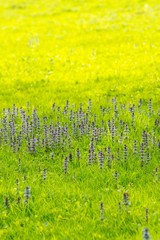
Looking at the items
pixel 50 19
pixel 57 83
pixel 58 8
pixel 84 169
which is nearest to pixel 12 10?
pixel 58 8

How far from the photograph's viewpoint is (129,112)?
38.1 ft

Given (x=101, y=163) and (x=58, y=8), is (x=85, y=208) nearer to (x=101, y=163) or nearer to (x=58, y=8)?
(x=101, y=163)

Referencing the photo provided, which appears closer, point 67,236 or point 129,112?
point 67,236

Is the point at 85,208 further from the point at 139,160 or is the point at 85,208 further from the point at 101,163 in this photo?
the point at 139,160

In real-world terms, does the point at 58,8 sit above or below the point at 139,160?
above

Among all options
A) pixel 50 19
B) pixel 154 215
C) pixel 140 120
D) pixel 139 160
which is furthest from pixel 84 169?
pixel 50 19

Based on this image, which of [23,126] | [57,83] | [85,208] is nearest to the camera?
[85,208]

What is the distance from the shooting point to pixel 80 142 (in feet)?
33.2

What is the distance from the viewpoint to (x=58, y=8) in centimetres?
4259

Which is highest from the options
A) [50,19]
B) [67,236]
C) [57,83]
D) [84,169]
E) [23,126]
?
[50,19]

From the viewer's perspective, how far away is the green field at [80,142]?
23.0 ft

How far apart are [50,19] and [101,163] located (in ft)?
99.8

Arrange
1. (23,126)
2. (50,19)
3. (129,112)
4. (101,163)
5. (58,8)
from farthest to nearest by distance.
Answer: (58,8), (50,19), (129,112), (23,126), (101,163)

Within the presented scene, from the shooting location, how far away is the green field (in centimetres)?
702
